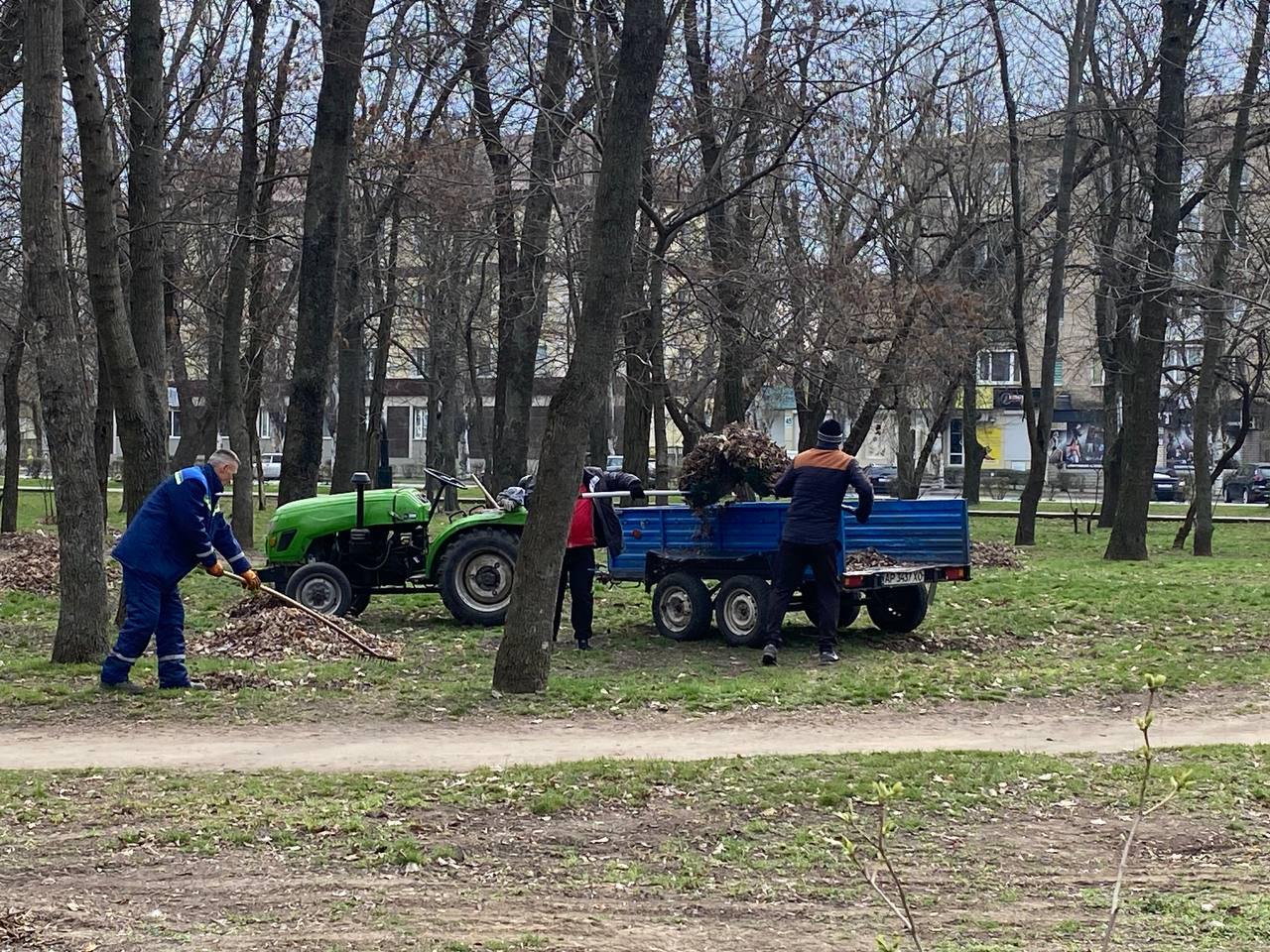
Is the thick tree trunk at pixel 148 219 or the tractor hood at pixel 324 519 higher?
the thick tree trunk at pixel 148 219

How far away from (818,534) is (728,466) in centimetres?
143

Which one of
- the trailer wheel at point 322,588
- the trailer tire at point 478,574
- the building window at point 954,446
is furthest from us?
the building window at point 954,446

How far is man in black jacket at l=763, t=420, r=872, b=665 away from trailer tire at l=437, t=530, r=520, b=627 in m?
2.99

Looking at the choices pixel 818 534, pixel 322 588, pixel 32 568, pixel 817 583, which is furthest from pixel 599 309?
pixel 32 568

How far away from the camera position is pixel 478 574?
14766 millimetres

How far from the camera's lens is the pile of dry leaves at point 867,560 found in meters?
13.7

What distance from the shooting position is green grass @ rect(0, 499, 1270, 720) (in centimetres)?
1076

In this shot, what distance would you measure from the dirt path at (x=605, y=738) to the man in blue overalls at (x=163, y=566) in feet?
3.45

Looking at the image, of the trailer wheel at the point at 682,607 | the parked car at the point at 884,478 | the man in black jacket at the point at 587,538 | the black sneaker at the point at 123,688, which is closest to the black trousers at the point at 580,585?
the man in black jacket at the point at 587,538

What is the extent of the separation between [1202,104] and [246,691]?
22.1 meters

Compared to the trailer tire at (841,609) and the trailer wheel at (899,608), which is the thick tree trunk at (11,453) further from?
the trailer wheel at (899,608)

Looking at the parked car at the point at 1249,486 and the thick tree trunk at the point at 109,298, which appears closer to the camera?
the thick tree trunk at the point at 109,298

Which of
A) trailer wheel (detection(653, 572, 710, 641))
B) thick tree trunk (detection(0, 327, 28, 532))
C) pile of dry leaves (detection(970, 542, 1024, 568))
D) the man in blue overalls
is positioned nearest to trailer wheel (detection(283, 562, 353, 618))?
trailer wheel (detection(653, 572, 710, 641))

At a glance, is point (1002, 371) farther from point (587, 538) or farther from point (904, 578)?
point (587, 538)
